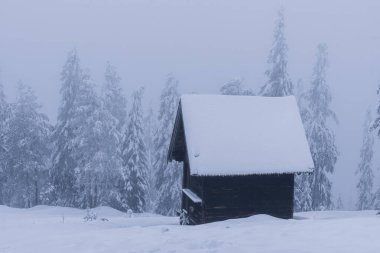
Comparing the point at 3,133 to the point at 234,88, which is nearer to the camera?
the point at 234,88

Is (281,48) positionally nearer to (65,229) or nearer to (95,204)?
(95,204)

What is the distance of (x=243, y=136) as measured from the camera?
17.6 meters

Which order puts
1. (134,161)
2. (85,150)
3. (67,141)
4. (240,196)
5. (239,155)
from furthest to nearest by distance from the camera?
1. (134,161)
2. (67,141)
3. (85,150)
4. (240,196)
5. (239,155)

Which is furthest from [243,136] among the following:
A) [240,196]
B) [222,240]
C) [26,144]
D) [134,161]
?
[26,144]

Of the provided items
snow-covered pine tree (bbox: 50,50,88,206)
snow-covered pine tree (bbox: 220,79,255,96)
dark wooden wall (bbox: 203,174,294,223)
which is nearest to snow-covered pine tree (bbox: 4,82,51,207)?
snow-covered pine tree (bbox: 50,50,88,206)

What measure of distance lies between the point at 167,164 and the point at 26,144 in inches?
491

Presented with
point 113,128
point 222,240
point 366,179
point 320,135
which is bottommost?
point 366,179

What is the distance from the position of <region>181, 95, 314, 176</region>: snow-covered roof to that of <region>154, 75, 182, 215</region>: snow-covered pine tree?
1622cm

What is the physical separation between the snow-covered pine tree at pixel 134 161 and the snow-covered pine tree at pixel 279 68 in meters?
11.1

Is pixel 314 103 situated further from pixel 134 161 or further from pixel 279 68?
pixel 134 161

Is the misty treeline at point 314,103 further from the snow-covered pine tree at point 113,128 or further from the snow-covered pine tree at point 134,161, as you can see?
the snow-covered pine tree at point 113,128

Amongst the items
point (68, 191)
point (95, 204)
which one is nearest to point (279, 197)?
point (95, 204)

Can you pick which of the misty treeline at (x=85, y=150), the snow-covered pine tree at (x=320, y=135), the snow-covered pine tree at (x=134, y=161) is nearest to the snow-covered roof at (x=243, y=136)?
the snow-covered pine tree at (x=320, y=135)

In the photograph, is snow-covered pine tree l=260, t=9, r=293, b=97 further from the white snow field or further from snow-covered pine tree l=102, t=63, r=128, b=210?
the white snow field
